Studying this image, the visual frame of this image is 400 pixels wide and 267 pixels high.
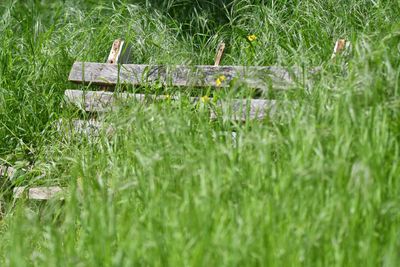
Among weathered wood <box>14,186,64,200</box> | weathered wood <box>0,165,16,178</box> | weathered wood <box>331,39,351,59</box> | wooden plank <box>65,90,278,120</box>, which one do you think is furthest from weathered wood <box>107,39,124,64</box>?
weathered wood <box>331,39,351,59</box>

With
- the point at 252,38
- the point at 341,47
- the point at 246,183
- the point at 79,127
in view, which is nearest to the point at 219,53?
the point at 252,38

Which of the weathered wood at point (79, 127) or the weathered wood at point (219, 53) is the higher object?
A: the weathered wood at point (219, 53)

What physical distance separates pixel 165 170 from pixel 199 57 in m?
2.63

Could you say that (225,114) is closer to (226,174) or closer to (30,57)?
(226,174)

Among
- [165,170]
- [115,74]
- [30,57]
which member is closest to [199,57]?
[115,74]

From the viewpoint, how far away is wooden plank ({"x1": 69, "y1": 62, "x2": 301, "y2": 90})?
5598 mm

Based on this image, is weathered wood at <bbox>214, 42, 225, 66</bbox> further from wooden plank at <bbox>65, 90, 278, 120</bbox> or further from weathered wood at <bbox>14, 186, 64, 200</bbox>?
weathered wood at <bbox>14, 186, 64, 200</bbox>

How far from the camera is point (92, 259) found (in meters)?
3.67

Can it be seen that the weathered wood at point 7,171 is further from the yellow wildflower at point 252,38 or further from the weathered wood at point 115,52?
the yellow wildflower at point 252,38

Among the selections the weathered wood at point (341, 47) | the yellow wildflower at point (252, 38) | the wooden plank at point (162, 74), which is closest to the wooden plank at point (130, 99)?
the wooden plank at point (162, 74)

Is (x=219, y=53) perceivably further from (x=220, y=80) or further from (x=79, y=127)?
(x=79, y=127)

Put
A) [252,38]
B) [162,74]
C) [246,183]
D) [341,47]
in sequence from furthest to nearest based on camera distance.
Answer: [252,38], [162,74], [341,47], [246,183]

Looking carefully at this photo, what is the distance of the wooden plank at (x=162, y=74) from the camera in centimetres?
560

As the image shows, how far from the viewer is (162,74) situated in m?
6.04
